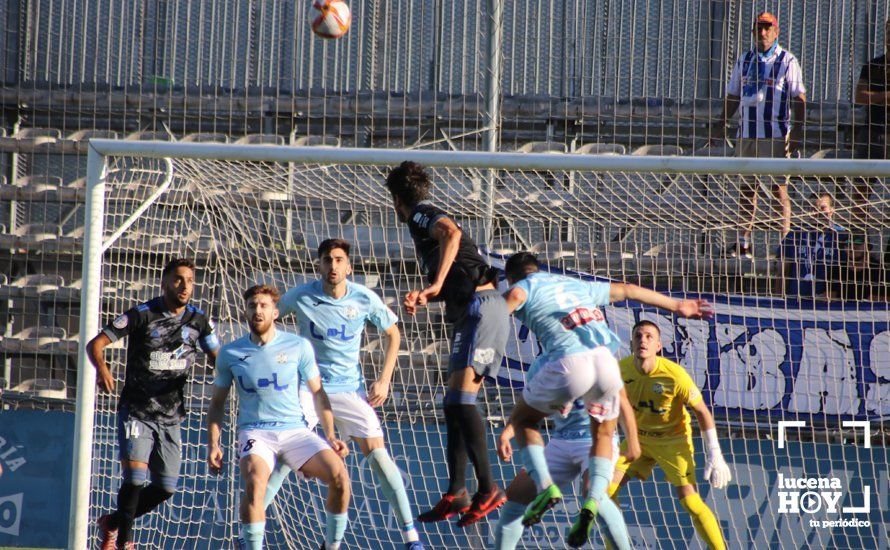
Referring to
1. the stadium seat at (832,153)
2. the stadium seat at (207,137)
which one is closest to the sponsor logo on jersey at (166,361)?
the stadium seat at (207,137)

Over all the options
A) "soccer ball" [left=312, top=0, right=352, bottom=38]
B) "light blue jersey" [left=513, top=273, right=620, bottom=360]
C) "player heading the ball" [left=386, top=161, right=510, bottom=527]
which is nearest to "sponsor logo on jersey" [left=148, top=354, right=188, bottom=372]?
"player heading the ball" [left=386, top=161, right=510, bottom=527]

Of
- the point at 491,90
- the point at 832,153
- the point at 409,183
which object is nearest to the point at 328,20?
the point at 491,90

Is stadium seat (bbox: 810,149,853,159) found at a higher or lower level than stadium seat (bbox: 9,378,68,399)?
higher

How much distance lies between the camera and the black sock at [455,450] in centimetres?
651

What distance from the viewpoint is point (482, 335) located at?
6.43 m

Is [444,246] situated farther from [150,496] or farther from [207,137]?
[207,137]

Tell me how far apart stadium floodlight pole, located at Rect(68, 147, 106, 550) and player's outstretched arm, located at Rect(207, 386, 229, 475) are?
1449 mm

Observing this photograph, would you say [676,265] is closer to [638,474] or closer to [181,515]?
[638,474]

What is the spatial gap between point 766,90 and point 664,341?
215cm

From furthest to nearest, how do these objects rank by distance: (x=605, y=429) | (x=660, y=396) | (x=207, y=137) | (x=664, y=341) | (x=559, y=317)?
1. (x=207, y=137)
2. (x=664, y=341)
3. (x=660, y=396)
4. (x=605, y=429)
5. (x=559, y=317)

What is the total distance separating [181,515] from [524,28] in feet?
16.7

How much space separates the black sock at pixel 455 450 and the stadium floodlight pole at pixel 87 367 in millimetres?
2654

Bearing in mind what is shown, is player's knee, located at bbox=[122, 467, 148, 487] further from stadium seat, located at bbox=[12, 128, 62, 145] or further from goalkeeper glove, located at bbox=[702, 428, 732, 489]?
stadium seat, located at bbox=[12, 128, 62, 145]

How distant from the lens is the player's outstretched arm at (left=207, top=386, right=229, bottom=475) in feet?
21.5
